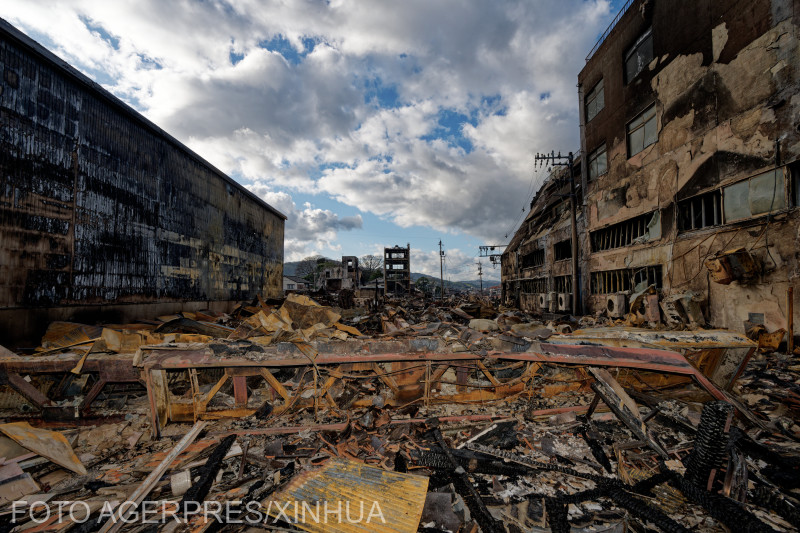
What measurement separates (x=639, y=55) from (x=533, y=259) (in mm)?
13390

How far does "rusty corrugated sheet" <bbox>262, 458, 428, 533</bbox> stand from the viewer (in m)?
2.54

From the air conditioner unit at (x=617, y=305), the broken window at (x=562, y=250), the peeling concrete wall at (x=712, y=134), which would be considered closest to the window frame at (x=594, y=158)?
the peeling concrete wall at (x=712, y=134)

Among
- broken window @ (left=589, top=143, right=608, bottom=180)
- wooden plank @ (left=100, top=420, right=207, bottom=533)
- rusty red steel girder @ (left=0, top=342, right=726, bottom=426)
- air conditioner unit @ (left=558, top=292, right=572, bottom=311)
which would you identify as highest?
broken window @ (left=589, top=143, right=608, bottom=180)

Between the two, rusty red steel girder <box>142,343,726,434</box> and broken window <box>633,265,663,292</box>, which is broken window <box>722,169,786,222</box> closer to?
broken window <box>633,265,663,292</box>

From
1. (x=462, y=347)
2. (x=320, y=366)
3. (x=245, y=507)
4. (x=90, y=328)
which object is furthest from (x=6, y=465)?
(x=462, y=347)

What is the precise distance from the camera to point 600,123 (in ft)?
49.5

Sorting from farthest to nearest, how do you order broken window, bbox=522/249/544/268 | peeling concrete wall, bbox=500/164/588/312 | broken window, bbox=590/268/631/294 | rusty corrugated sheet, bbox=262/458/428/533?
1. broken window, bbox=522/249/544/268
2. peeling concrete wall, bbox=500/164/588/312
3. broken window, bbox=590/268/631/294
4. rusty corrugated sheet, bbox=262/458/428/533

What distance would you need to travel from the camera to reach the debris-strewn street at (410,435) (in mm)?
2766

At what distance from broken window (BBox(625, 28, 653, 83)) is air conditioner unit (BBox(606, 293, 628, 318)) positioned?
9559 mm

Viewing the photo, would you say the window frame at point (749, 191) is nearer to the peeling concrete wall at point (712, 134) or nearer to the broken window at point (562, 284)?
the peeling concrete wall at point (712, 134)

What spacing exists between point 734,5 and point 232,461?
16.1 metres

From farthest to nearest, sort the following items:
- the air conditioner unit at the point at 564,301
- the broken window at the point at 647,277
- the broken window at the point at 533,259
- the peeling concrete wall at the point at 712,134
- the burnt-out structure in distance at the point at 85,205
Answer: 1. the broken window at the point at 533,259
2. the air conditioner unit at the point at 564,301
3. the broken window at the point at 647,277
4. the peeling concrete wall at the point at 712,134
5. the burnt-out structure in distance at the point at 85,205

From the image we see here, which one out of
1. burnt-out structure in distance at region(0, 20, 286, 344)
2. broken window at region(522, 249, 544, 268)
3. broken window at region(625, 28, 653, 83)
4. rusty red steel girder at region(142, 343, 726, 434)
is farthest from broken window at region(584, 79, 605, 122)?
burnt-out structure in distance at region(0, 20, 286, 344)

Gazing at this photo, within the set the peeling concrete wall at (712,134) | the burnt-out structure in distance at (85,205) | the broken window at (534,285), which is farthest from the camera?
the broken window at (534,285)
